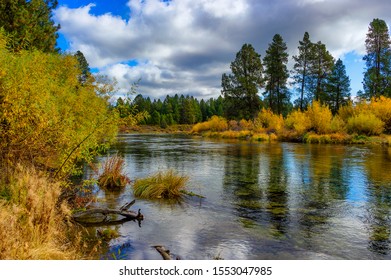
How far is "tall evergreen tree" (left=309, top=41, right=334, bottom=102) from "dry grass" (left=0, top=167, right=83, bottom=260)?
5572 centimetres

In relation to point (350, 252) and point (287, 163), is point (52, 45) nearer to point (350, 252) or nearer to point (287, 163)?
point (287, 163)

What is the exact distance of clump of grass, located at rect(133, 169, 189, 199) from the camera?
12188 millimetres

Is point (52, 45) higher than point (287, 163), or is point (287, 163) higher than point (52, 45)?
point (52, 45)

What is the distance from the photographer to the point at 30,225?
555cm

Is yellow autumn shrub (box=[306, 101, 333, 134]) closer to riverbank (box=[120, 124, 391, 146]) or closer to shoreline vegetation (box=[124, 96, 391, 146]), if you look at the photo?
shoreline vegetation (box=[124, 96, 391, 146])

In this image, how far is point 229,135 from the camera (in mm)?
53188

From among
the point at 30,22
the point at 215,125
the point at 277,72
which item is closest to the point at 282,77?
the point at 277,72

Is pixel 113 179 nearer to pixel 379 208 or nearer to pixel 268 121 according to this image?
pixel 379 208

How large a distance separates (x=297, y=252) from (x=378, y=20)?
56.3m

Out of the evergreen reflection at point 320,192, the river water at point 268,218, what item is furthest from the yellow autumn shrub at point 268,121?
the river water at point 268,218

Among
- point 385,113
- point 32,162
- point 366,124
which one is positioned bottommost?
point 32,162

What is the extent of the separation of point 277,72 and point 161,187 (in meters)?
51.1

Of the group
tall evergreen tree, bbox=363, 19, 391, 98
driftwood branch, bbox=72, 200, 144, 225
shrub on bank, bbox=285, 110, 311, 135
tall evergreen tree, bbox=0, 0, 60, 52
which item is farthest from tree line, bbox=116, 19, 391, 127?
driftwood branch, bbox=72, 200, 144, 225

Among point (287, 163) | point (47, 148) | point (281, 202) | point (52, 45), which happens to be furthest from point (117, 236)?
point (52, 45)
